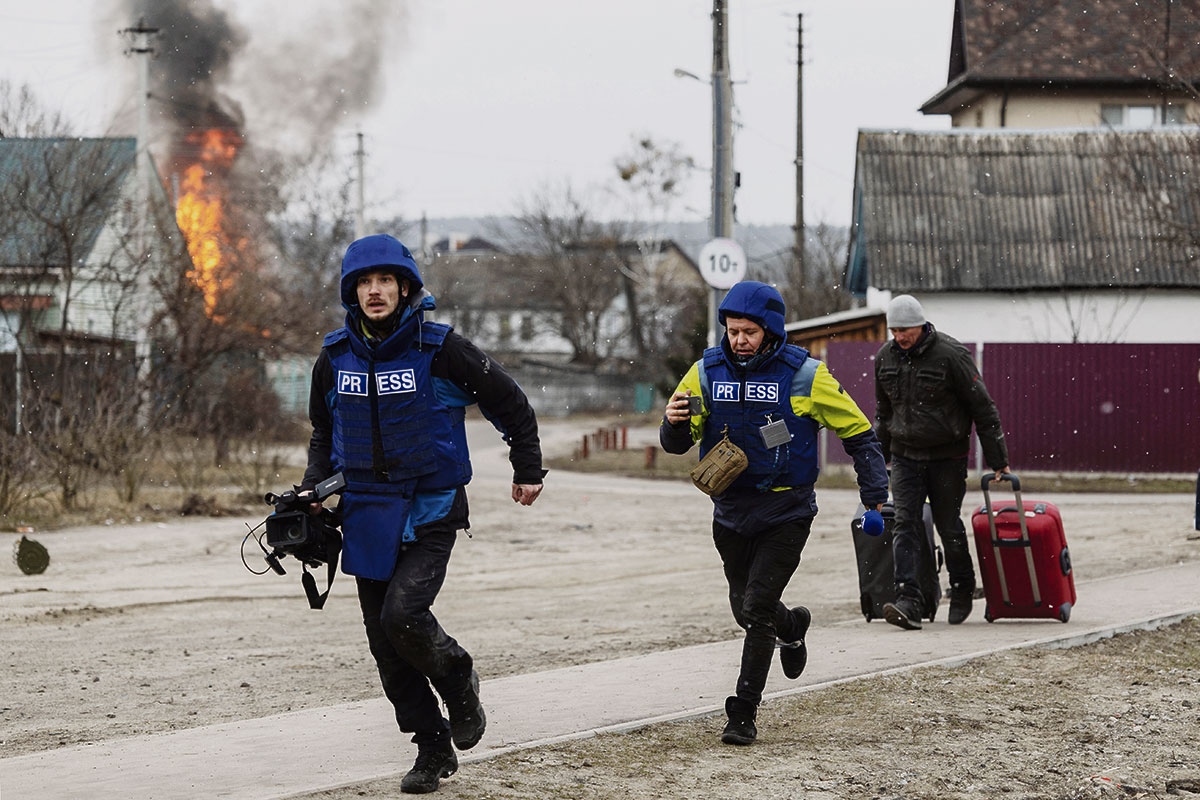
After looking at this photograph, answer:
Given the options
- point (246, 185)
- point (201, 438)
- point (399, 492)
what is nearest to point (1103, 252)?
point (201, 438)

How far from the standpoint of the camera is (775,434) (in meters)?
6.45

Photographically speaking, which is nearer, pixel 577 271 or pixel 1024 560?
pixel 1024 560

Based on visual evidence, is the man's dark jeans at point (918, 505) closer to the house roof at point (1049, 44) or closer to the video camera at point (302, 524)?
the video camera at point (302, 524)

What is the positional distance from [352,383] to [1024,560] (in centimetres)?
510

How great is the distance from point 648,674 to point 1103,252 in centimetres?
2483

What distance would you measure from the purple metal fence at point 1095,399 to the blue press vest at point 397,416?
20.9 m

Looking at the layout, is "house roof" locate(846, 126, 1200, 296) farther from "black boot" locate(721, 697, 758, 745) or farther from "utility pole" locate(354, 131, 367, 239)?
"black boot" locate(721, 697, 758, 745)

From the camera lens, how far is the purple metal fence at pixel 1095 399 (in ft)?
85.1

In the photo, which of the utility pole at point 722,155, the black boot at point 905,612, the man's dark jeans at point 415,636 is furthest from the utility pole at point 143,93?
the man's dark jeans at point 415,636

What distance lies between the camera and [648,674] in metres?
7.93

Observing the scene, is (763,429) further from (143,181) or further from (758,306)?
(143,181)

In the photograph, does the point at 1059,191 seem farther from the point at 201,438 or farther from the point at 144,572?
the point at 144,572

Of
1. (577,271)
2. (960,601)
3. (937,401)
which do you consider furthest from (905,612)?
(577,271)

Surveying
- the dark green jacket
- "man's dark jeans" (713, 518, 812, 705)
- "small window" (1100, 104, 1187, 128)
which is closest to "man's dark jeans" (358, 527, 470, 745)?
"man's dark jeans" (713, 518, 812, 705)
